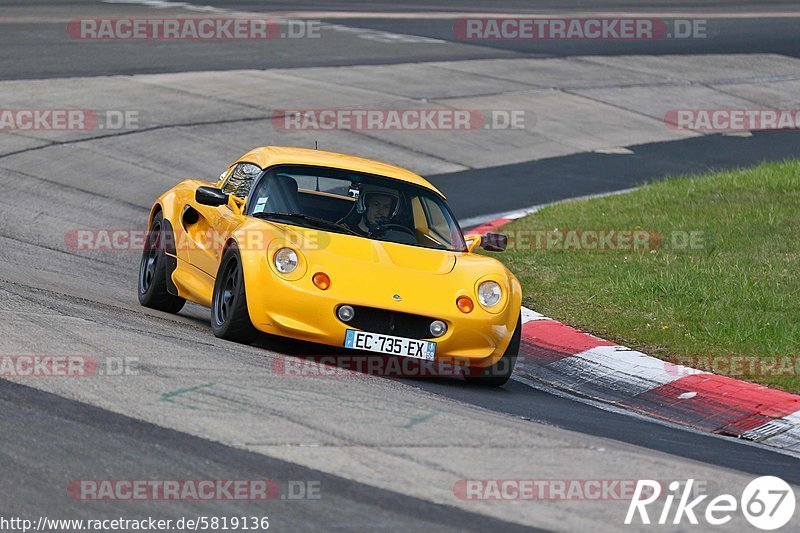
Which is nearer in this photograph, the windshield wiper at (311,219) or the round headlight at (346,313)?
the round headlight at (346,313)

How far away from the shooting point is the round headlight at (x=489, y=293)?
342 inches

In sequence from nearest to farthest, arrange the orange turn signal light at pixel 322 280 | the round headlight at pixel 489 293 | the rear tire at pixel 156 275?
the orange turn signal light at pixel 322 280 < the round headlight at pixel 489 293 < the rear tire at pixel 156 275

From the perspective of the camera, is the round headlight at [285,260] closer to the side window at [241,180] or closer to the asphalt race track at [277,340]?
the asphalt race track at [277,340]

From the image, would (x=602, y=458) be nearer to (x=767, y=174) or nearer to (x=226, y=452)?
(x=226, y=452)

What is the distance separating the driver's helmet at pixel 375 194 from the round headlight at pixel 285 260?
112 centimetres

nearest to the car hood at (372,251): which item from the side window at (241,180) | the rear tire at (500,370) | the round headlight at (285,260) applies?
the round headlight at (285,260)

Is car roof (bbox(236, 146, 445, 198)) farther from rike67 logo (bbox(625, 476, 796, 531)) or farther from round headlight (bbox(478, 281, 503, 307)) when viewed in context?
rike67 logo (bbox(625, 476, 796, 531))

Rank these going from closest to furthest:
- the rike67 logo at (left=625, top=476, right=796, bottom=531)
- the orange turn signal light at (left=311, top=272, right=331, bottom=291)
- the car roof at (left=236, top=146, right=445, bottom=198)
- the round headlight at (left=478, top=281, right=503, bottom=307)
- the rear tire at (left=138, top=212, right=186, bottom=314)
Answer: the rike67 logo at (left=625, top=476, right=796, bottom=531)
the orange turn signal light at (left=311, top=272, right=331, bottom=291)
the round headlight at (left=478, top=281, right=503, bottom=307)
the car roof at (left=236, top=146, right=445, bottom=198)
the rear tire at (left=138, top=212, right=186, bottom=314)

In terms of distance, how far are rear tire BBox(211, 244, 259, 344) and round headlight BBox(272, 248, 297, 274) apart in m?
0.25

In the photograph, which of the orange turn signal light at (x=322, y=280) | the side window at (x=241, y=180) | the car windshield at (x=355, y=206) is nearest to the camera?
the orange turn signal light at (x=322, y=280)

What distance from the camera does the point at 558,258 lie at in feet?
42.1

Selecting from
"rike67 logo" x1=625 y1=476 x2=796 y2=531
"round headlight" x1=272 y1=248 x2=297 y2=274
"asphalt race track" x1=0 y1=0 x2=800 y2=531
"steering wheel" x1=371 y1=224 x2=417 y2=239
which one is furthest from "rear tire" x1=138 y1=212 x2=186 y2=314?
"rike67 logo" x1=625 y1=476 x2=796 y2=531

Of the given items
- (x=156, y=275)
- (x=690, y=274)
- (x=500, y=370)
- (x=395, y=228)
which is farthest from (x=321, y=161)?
(x=690, y=274)

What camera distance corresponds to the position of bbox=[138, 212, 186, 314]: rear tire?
1028cm
